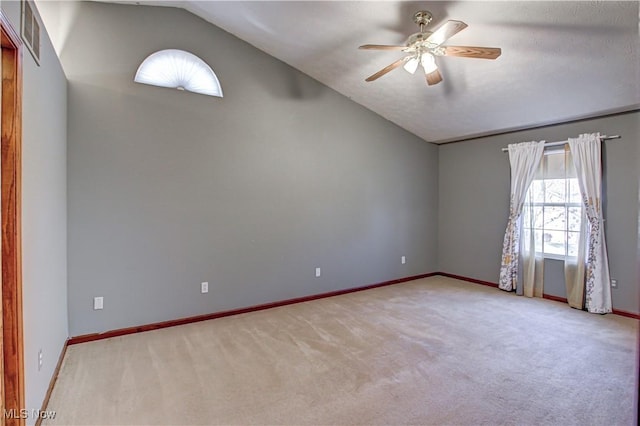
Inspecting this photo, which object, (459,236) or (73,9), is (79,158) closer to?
(73,9)

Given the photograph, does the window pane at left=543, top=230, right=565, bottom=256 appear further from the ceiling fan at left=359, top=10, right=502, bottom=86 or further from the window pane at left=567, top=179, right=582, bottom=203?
the ceiling fan at left=359, top=10, right=502, bottom=86

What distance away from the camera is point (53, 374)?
246 cm

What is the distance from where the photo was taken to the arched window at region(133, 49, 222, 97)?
3.51 meters

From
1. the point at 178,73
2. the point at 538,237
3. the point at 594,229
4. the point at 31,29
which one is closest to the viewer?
the point at 31,29

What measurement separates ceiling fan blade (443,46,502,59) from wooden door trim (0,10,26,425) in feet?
8.98

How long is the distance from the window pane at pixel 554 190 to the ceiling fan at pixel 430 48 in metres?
2.86

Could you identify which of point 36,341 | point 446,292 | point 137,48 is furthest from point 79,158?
point 446,292

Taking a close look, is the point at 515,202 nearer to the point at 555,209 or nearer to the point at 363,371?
the point at 555,209

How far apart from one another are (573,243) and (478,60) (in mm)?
2802

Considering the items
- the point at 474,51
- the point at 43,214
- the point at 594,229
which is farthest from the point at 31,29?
the point at 594,229

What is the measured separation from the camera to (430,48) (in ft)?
8.68

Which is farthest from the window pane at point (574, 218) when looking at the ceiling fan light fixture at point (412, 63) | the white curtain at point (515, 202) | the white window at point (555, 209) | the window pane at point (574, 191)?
the ceiling fan light fixture at point (412, 63)

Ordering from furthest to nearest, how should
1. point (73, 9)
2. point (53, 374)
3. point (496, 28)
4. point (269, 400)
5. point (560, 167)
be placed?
point (560, 167)
point (73, 9)
point (496, 28)
point (53, 374)
point (269, 400)

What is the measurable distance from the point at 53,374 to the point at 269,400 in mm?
1661
